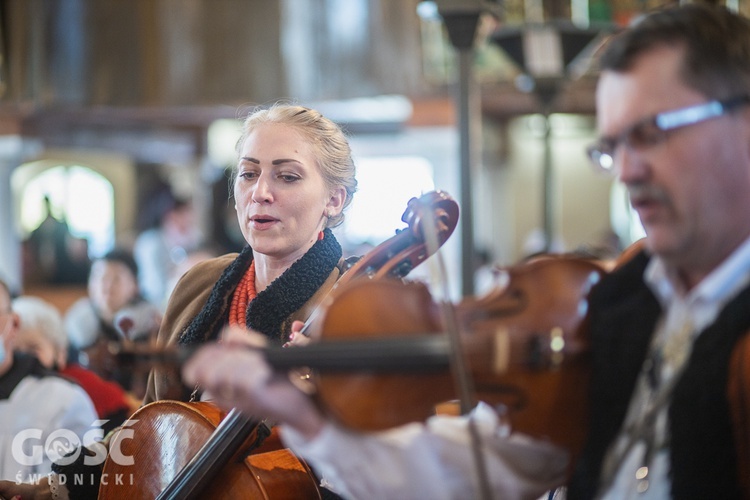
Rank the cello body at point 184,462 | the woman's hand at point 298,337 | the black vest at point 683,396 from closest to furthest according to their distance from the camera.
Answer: the black vest at point 683,396 → the woman's hand at point 298,337 → the cello body at point 184,462

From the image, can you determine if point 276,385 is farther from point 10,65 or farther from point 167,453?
point 10,65

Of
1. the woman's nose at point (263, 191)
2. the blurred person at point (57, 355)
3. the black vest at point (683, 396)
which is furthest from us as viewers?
the blurred person at point (57, 355)

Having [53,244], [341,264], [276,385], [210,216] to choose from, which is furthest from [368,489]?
[53,244]

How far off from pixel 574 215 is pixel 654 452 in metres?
11.4

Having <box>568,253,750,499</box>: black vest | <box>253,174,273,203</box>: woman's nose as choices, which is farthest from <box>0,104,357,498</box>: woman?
<box>568,253,750,499</box>: black vest

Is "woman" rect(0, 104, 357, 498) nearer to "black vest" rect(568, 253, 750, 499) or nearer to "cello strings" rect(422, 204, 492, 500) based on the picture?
"cello strings" rect(422, 204, 492, 500)

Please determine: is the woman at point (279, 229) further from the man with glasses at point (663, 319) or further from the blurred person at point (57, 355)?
the blurred person at point (57, 355)

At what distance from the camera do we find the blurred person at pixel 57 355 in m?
3.57

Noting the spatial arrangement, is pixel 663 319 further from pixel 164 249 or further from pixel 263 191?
pixel 164 249

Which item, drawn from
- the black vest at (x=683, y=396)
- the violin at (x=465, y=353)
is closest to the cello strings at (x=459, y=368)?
the violin at (x=465, y=353)

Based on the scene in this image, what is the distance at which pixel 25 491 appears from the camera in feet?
7.83

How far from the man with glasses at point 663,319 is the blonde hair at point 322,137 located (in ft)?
3.33

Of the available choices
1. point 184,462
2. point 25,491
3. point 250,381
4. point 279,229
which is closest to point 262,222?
point 279,229

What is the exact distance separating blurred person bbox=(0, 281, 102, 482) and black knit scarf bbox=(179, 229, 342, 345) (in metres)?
0.65
